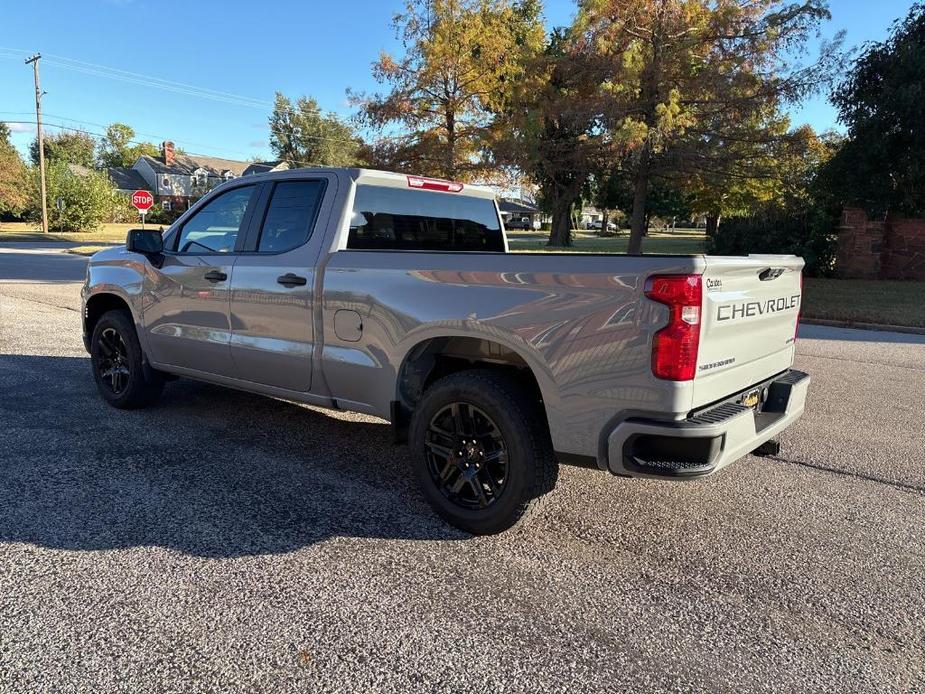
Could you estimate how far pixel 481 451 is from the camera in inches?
139

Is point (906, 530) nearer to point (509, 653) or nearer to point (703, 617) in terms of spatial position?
point (703, 617)

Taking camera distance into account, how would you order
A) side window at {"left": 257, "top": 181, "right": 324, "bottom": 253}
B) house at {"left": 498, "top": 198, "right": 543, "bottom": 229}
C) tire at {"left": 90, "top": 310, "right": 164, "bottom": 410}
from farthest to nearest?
house at {"left": 498, "top": 198, "right": 543, "bottom": 229}, tire at {"left": 90, "top": 310, "right": 164, "bottom": 410}, side window at {"left": 257, "top": 181, "right": 324, "bottom": 253}

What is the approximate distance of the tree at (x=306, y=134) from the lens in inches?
2805

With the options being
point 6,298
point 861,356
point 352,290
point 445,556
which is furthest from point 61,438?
point 6,298

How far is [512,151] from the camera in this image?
16922 millimetres

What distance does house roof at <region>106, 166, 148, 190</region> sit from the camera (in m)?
77.8

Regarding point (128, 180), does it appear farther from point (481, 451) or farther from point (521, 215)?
point (481, 451)

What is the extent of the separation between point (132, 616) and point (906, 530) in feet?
12.8

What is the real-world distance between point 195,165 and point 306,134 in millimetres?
20567

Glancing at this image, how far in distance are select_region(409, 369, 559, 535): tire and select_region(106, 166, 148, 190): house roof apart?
276ft

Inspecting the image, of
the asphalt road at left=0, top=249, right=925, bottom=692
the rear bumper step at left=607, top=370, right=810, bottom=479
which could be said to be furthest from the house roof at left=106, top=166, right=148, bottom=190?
the rear bumper step at left=607, top=370, right=810, bottom=479

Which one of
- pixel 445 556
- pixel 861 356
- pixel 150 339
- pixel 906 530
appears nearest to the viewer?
pixel 445 556

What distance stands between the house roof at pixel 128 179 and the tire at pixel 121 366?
80917mm

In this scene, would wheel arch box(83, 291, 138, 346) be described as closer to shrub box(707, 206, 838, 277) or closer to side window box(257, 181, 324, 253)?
side window box(257, 181, 324, 253)
